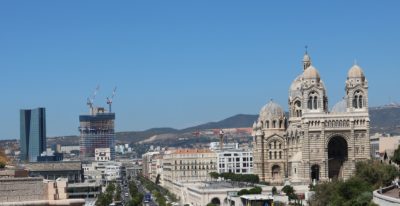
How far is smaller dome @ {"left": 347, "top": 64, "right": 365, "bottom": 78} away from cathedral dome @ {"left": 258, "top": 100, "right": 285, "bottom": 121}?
16905mm

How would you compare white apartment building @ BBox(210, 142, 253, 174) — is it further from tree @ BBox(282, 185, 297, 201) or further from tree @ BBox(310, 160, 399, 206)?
tree @ BBox(310, 160, 399, 206)

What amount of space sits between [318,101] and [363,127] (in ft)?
19.9

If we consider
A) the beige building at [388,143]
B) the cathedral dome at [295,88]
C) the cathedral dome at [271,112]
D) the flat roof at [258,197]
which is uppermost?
the cathedral dome at [295,88]

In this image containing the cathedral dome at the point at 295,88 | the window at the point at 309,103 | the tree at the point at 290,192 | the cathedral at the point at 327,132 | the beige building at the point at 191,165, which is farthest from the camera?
the beige building at the point at 191,165

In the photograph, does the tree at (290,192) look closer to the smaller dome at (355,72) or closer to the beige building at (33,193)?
the smaller dome at (355,72)

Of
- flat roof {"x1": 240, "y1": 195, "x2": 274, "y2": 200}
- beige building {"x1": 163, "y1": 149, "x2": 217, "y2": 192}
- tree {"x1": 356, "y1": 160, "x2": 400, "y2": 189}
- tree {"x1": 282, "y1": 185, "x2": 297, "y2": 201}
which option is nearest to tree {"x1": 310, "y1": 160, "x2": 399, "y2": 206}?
tree {"x1": 356, "y1": 160, "x2": 400, "y2": 189}

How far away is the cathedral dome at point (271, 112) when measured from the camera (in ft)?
412

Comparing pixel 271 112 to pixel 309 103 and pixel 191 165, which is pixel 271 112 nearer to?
pixel 309 103

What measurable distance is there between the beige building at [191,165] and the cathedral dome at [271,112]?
4344cm

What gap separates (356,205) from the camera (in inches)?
2231

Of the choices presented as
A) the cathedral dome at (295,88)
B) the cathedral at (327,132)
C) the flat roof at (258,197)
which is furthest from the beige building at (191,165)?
the flat roof at (258,197)

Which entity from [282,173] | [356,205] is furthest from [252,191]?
[356,205]

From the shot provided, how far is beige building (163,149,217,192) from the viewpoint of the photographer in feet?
555

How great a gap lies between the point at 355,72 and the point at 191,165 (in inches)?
2531
